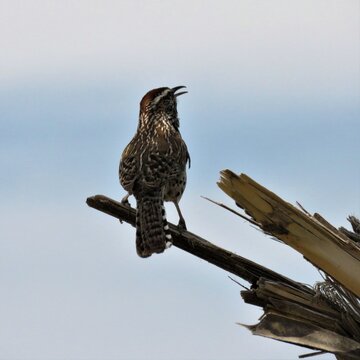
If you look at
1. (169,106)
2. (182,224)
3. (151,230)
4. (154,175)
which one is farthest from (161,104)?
(151,230)

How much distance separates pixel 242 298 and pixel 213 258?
1.48ft

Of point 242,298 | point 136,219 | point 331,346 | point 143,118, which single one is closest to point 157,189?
point 136,219

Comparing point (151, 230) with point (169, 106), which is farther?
point (169, 106)

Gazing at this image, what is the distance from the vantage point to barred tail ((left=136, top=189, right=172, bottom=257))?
8.02m

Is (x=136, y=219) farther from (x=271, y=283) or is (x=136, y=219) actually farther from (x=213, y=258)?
(x=271, y=283)

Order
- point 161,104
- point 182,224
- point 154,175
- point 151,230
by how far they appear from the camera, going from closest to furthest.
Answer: point 151,230 < point 182,224 < point 154,175 < point 161,104

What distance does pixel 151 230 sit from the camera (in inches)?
318

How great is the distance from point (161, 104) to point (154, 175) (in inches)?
76.0

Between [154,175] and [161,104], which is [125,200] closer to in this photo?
[154,175]

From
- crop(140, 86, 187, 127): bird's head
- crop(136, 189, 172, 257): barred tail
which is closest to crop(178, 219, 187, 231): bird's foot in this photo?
crop(136, 189, 172, 257): barred tail

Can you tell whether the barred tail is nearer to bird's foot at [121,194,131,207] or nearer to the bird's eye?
bird's foot at [121,194,131,207]

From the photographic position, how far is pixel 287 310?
19.7 ft

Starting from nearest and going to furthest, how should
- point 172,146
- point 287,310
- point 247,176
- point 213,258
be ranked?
point 247,176 < point 287,310 < point 213,258 < point 172,146

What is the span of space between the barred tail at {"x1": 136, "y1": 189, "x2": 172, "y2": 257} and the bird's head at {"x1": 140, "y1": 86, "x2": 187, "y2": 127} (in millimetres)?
2225
